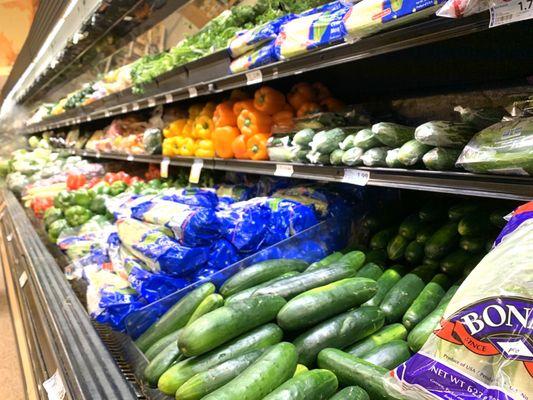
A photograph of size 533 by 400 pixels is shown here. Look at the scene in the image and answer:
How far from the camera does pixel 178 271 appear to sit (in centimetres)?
159

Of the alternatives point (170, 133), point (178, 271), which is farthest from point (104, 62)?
point (178, 271)

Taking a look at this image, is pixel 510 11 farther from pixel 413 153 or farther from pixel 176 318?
pixel 176 318

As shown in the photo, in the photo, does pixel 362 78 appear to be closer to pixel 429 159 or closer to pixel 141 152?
pixel 429 159

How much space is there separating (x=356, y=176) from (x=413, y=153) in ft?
0.79

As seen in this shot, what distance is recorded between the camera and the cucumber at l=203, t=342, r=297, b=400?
0.98m

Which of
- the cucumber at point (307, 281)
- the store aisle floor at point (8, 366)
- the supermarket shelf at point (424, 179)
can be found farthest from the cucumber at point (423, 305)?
the store aisle floor at point (8, 366)

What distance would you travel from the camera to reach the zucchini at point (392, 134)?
1.41 metres

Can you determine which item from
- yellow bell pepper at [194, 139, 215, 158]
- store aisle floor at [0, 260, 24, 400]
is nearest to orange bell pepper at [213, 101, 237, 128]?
yellow bell pepper at [194, 139, 215, 158]

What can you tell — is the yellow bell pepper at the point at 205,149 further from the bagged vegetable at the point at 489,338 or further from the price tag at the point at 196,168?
the bagged vegetable at the point at 489,338

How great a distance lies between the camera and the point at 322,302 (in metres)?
1.25

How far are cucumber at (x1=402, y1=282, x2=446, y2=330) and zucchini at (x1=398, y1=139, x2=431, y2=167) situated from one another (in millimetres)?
392

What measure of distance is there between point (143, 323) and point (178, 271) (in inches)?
8.1

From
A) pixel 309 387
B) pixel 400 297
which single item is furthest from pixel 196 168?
pixel 309 387

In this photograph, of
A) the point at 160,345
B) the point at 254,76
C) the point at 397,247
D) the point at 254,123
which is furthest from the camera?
the point at 254,123
